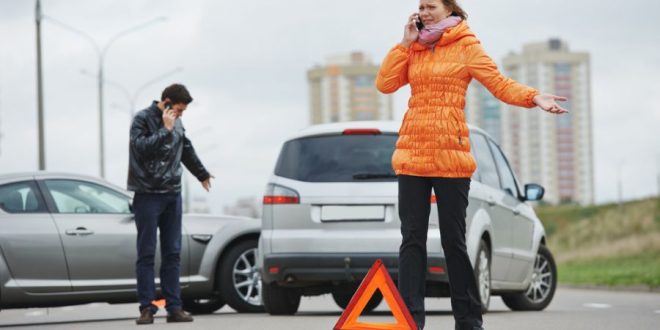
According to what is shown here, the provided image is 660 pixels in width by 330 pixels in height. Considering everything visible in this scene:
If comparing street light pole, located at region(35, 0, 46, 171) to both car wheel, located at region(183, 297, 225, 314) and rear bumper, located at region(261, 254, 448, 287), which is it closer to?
car wheel, located at region(183, 297, 225, 314)

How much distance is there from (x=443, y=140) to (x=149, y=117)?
4388 mm

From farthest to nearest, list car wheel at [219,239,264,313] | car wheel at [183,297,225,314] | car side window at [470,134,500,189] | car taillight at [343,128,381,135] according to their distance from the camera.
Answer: car wheel at [183,297,225,314] → car wheel at [219,239,264,313] → car side window at [470,134,500,189] → car taillight at [343,128,381,135]

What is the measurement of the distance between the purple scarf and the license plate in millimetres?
4003

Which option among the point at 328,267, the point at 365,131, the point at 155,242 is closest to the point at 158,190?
the point at 155,242

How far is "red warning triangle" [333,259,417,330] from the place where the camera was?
7141 mm

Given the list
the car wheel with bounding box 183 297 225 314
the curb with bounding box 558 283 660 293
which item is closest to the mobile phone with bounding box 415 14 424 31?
the car wheel with bounding box 183 297 225 314

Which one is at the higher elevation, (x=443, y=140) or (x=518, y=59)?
(x=518, y=59)

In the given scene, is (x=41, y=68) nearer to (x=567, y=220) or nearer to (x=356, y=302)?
(x=356, y=302)

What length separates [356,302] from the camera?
23.8 feet

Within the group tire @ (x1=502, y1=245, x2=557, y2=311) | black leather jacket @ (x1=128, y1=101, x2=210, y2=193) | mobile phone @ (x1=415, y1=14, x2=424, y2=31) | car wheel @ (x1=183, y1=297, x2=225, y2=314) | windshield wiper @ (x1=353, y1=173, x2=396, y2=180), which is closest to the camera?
mobile phone @ (x1=415, y1=14, x2=424, y2=31)

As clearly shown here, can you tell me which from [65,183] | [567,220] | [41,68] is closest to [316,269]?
[65,183]

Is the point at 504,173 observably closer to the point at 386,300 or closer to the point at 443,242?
the point at 443,242

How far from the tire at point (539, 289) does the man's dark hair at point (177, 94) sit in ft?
14.0

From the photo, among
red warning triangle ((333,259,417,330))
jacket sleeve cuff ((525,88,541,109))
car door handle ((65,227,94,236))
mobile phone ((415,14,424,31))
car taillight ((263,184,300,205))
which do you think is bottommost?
red warning triangle ((333,259,417,330))
